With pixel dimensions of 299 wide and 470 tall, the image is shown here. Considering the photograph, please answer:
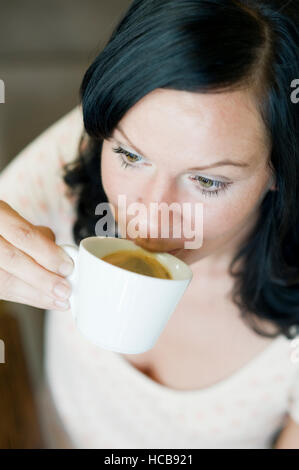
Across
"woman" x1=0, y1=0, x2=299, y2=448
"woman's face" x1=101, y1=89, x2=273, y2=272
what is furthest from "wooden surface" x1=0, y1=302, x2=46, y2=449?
"woman's face" x1=101, y1=89, x2=273, y2=272

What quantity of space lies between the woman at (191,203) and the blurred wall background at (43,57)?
11cm

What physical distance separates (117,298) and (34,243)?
126mm

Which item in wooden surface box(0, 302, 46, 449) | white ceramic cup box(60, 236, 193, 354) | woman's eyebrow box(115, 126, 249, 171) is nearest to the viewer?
white ceramic cup box(60, 236, 193, 354)

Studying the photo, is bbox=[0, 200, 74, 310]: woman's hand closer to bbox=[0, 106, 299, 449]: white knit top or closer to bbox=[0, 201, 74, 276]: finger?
bbox=[0, 201, 74, 276]: finger

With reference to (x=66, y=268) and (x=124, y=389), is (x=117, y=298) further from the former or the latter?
(x=124, y=389)

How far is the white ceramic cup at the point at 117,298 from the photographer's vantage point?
444 mm

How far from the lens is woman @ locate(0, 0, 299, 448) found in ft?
1.72

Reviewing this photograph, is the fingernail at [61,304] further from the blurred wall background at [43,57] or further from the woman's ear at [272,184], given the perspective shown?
the blurred wall background at [43,57]

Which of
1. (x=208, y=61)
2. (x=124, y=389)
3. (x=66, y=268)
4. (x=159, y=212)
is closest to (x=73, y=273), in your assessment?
(x=66, y=268)

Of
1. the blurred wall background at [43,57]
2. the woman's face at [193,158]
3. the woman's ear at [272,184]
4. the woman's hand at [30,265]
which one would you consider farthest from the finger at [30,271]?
the blurred wall background at [43,57]

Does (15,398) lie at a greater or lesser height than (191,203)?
lesser

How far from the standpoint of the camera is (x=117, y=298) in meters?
0.46

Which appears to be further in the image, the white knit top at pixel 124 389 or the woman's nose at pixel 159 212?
the white knit top at pixel 124 389

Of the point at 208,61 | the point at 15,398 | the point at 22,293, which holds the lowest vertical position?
the point at 15,398
